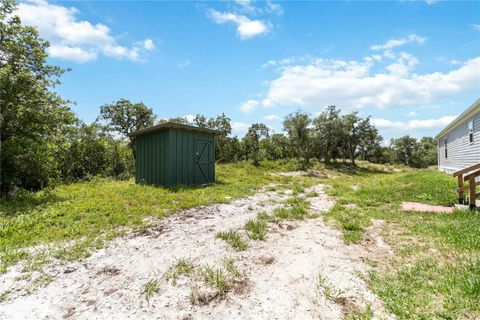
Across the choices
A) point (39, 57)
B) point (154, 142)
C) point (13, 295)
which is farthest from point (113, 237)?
Answer: point (39, 57)

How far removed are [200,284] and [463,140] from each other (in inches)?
601

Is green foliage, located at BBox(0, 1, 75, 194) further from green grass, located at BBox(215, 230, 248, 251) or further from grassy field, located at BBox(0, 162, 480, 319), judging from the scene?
green grass, located at BBox(215, 230, 248, 251)

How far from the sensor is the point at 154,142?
33.1 ft

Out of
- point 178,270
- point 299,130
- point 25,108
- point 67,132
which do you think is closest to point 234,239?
point 178,270

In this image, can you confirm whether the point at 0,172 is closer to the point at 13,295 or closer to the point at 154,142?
the point at 154,142

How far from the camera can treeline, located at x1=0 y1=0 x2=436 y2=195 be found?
7.49 m

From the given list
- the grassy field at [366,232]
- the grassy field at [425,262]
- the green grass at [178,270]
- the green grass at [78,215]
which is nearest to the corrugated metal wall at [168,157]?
the green grass at [78,215]

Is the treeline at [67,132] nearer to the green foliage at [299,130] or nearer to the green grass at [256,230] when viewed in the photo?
the green foliage at [299,130]

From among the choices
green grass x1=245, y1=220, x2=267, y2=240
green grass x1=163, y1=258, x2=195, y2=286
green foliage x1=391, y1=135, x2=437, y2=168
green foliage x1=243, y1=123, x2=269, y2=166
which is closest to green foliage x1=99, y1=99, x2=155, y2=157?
green foliage x1=243, y1=123, x2=269, y2=166

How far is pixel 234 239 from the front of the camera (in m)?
3.63

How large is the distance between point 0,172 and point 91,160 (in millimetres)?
6649

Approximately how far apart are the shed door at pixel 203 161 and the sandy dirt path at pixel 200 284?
258 inches

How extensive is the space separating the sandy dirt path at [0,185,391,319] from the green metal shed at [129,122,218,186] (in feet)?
18.9

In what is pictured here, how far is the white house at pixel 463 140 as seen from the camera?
9680mm
